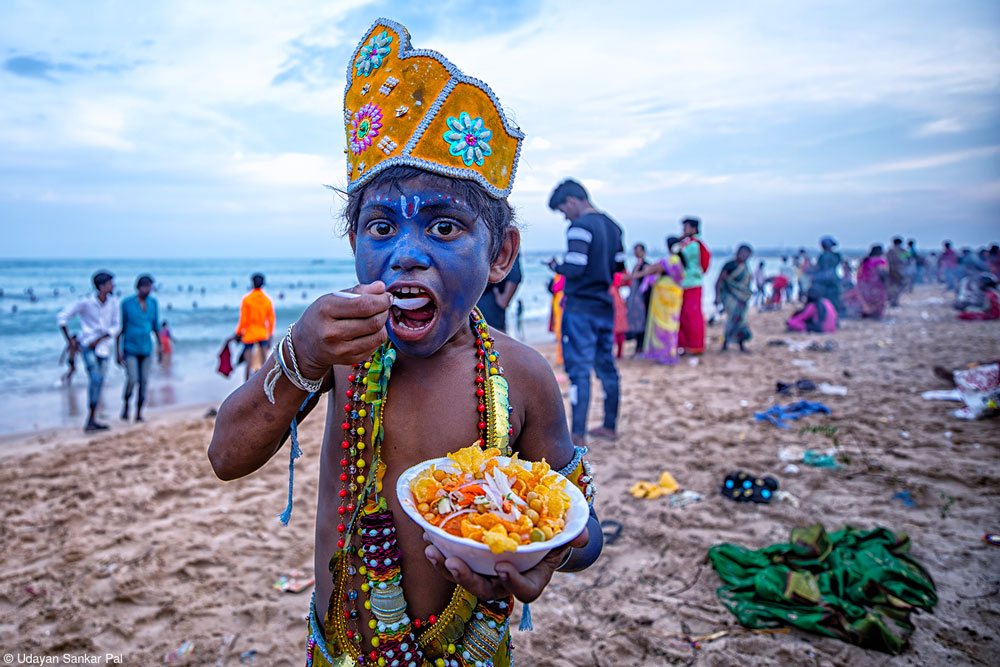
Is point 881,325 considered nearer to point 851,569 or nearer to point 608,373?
point 608,373

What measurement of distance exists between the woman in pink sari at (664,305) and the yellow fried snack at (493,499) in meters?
10.0

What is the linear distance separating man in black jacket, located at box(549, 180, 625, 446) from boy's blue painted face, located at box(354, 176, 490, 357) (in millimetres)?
4725

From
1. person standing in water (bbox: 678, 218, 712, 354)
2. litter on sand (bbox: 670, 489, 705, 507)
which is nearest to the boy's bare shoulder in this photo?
litter on sand (bbox: 670, 489, 705, 507)

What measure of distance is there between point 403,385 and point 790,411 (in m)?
7.31

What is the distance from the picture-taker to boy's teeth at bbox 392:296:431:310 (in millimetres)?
1531

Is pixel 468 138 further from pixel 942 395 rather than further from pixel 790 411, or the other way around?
pixel 942 395

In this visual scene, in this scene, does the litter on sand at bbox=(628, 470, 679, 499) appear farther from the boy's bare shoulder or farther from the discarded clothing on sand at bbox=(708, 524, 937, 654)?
the boy's bare shoulder

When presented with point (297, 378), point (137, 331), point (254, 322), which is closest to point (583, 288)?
point (297, 378)

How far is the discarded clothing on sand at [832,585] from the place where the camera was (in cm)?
331

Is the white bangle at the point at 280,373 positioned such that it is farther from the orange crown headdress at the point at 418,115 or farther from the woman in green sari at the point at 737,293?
the woman in green sari at the point at 737,293

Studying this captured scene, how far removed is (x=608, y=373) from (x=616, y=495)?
1717 millimetres

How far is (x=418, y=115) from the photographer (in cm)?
160

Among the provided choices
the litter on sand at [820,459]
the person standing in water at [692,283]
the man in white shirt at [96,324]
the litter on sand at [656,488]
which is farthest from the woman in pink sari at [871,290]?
the man in white shirt at [96,324]

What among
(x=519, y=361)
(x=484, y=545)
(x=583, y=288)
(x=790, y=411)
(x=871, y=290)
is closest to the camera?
(x=484, y=545)
